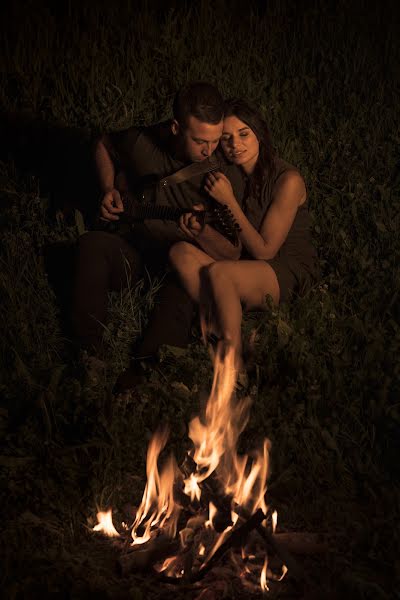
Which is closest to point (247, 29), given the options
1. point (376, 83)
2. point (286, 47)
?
point (286, 47)

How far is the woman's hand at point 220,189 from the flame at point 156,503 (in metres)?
1.72

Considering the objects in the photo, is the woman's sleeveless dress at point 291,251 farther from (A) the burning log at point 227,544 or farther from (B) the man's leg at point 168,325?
(A) the burning log at point 227,544

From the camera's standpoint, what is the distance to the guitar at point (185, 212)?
458 centimetres

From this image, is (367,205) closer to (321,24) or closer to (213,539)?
(321,24)

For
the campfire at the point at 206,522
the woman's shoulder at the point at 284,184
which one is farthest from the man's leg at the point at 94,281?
the campfire at the point at 206,522

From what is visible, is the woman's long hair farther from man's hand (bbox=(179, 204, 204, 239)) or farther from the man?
man's hand (bbox=(179, 204, 204, 239))

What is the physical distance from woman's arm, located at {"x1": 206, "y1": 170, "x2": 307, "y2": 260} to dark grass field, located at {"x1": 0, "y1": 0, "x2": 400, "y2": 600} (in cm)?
39

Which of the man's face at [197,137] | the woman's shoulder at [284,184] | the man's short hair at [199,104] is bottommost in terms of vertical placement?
the woman's shoulder at [284,184]

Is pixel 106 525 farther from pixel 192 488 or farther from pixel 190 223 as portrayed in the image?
pixel 190 223

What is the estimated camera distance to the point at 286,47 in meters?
7.32

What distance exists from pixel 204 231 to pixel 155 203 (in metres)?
0.47

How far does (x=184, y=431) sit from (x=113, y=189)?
74.4 inches

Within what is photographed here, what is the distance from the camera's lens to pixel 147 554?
3.12m

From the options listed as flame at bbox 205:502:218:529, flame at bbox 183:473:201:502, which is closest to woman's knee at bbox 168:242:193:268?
flame at bbox 183:473:201:502
